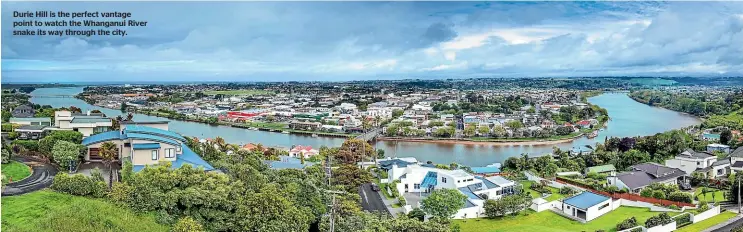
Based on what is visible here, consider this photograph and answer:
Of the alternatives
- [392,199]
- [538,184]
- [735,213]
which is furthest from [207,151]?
[735,213]

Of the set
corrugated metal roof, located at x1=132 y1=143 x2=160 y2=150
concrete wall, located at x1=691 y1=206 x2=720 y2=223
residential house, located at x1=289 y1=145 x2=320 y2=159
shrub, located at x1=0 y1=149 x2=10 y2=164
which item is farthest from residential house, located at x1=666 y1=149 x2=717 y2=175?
shrub, located at x1=0 y1=149 x2=10 y2=164

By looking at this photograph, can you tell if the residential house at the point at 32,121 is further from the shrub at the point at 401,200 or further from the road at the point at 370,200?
the shrub at the point at 401,200

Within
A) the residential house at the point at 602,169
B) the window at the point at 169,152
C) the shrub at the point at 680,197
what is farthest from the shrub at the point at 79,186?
the residential house at the point at 602,169

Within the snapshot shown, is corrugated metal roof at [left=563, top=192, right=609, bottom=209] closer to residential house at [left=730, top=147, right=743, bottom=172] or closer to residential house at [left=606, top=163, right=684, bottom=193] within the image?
residential house at [left=606, top=163, right=684, bottom=193]

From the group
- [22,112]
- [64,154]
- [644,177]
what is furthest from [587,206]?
[22,112]

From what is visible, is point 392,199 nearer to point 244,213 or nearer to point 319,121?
point 244,213

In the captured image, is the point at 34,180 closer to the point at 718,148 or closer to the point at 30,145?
the point at 30,145
